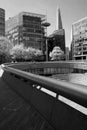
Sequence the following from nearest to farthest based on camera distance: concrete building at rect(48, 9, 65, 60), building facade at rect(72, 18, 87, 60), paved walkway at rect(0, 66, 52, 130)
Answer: paved walkway at rect(0, 66, 52, 130) → building facade at rect(72, 18, 87, 60) → concrete building at rect(48, 9, 65, 60)

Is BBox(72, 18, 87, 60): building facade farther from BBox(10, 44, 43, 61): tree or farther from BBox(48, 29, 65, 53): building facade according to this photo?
BBox(10, 44, 43, 61): tree

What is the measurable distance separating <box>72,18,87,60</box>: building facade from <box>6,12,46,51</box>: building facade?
2190 cm

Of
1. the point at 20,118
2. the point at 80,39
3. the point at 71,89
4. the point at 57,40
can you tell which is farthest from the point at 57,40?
the point at 71,89

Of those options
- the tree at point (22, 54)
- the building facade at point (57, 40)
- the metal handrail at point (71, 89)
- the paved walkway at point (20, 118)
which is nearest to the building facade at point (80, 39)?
the building facade at point (57, 40)

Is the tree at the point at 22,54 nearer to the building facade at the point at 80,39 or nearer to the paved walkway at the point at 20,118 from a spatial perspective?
the building facade at the point at 80,39

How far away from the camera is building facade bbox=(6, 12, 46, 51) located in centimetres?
12812

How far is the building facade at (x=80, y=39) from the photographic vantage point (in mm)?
117250

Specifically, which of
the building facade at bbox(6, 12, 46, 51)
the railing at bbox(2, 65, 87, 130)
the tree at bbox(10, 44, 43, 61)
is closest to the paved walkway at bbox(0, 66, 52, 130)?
the railing at bbox(2, 65, 87, 130)

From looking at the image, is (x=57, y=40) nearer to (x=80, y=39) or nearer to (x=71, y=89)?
(x=80, y=39)

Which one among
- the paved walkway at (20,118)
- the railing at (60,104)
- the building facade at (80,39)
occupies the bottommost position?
the paved walkway at (20,118)

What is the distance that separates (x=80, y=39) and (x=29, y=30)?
1334 inches

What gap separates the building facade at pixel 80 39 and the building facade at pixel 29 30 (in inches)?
862

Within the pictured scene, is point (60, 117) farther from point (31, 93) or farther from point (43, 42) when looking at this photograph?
point (43, 42)

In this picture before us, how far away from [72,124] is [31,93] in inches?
115
